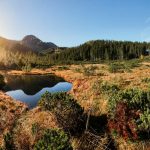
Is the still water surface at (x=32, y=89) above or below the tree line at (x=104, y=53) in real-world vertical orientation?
below

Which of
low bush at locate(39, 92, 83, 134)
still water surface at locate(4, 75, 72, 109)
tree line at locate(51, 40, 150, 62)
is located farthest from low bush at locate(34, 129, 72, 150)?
tree line at locate(51, 40, 150, 62)

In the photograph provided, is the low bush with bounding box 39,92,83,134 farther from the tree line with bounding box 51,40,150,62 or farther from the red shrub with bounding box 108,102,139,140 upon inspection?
the tree line with bounding box 51,40,150,62

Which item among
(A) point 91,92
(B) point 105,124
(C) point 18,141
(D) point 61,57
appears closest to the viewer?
(C) point 18,141

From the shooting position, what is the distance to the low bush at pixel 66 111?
14819 mm

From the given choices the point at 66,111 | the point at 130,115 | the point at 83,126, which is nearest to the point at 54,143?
the point at 66,111

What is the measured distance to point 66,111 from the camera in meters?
15.2

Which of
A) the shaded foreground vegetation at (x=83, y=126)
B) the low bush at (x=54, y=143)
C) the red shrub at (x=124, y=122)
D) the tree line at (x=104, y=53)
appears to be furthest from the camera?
the tree line at (x=104, y=53)

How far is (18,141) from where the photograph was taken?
47.0 ft

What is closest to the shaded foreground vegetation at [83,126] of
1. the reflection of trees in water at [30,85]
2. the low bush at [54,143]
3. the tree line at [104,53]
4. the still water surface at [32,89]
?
the low bush at [54,143]

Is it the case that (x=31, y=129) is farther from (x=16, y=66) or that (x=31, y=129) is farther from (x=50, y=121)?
(x=16, y=66)

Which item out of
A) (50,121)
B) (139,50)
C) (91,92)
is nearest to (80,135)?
(50,121)

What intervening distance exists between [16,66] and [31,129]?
67.7 meters

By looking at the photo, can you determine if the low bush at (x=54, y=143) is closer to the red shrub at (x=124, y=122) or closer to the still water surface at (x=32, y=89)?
the red shrub at (x=124, y=122)

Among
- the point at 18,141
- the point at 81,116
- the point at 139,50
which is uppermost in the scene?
the point at 139,50
